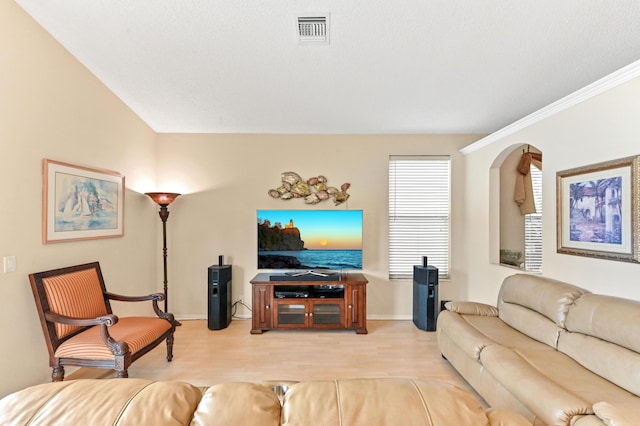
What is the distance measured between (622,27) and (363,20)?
1841 mm

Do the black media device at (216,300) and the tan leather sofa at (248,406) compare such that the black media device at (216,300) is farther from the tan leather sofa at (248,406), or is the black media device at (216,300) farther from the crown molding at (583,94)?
the crown molding at (583,94)

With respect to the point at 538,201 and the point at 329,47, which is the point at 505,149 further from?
the point at 329,47

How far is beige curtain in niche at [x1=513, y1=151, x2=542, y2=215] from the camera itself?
390 centimetres

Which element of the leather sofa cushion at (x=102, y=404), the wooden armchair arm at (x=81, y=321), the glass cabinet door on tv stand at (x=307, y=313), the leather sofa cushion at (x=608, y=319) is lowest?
the glass cabinet door on tv stand at (x=307, y=313)

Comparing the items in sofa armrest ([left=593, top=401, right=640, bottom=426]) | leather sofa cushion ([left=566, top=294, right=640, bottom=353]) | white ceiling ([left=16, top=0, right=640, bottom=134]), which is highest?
white ceiling ([left=16, top=0, right=640, bottom=134])

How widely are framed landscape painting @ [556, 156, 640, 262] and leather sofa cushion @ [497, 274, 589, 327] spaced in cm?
38

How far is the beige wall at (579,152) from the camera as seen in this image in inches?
84.8

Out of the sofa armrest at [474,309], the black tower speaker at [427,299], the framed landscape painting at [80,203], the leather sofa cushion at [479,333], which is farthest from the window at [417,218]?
the framed landscape painting at [80,203]

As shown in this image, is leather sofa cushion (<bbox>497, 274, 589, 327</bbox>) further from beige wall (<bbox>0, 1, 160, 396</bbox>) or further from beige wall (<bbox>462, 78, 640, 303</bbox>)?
beige wall (<bbox>0, 1, 160, 396</bbox>)

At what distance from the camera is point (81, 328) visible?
8.41 ft

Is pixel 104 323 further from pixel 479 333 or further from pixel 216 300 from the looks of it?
pixel 479 333

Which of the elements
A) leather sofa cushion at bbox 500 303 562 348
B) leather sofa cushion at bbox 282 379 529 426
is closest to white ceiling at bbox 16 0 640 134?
leather sofa cushion at bbox 500 303 562 348

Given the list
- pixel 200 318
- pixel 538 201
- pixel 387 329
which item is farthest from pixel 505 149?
pixel 200 318

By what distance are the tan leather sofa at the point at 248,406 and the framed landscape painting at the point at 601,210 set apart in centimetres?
217
